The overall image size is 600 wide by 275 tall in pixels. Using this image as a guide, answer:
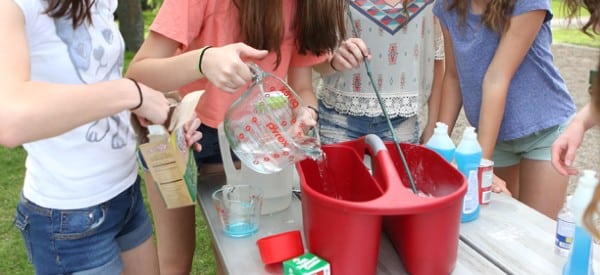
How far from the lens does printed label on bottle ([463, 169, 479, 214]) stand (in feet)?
4.66

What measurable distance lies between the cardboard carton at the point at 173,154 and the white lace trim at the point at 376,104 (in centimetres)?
81

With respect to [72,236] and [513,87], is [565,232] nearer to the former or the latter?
[513,87]

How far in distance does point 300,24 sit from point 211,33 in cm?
27

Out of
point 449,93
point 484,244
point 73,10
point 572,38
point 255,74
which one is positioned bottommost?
point 572,38

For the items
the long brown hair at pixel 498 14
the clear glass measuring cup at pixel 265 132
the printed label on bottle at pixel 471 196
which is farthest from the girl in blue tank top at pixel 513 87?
the clear glass measuring cup at pixel 265 132

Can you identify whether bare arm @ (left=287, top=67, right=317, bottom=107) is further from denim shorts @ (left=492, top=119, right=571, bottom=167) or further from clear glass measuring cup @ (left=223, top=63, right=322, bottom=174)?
denim shorts @ (left=492, top=119, right=571, bottom=167)

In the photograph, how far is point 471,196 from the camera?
1.42m

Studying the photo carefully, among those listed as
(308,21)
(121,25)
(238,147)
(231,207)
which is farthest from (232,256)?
(121,25)

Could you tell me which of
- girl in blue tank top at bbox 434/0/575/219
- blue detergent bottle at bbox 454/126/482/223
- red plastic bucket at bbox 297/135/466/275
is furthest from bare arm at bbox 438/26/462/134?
red plastic bucket at bbox 297/135/466/275

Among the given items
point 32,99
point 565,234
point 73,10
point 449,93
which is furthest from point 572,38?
point 32,99

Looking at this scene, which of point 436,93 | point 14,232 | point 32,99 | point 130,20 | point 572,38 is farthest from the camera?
point 572,38

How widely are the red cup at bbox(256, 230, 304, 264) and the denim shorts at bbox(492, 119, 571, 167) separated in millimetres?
1006

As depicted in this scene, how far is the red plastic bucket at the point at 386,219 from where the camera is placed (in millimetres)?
1076

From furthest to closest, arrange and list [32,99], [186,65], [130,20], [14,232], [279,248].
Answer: [130,20] < [14,232] < [186,65] < [279,248] < [32,99]
